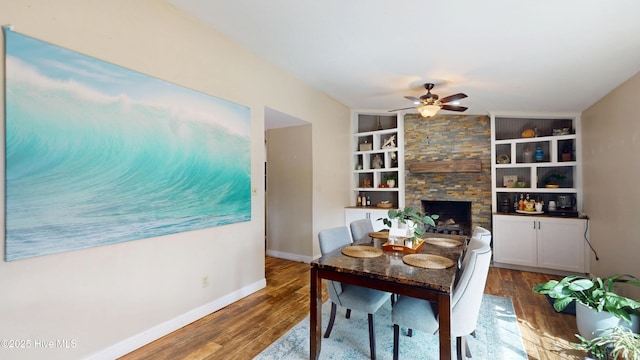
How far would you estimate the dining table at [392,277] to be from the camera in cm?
154

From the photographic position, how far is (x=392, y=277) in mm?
1646

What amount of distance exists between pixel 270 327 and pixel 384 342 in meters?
0.99

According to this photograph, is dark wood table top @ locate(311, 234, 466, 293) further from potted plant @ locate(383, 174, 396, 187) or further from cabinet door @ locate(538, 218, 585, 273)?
potted plant @ locate(383, 174, 396, 187)

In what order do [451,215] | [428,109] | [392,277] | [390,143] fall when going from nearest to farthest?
[392,277] < [428,109] < [451,215] < [390,143]

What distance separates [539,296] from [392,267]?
2.55 meters

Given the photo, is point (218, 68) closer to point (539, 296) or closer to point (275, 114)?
point (275, 114)

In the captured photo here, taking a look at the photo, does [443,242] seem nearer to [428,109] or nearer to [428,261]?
[428,261]

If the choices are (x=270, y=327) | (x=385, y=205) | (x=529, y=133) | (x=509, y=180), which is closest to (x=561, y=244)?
(x=509, y=180)

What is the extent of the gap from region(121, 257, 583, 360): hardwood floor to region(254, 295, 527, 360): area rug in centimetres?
9

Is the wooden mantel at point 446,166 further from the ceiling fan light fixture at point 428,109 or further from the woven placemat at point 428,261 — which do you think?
the woven placemat at point 428,261

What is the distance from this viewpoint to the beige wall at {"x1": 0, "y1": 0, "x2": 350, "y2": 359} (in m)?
1.64

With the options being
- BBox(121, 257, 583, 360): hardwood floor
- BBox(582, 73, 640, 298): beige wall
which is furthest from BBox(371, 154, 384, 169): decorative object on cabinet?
BBox(582, 73, 640, 298): beige wall

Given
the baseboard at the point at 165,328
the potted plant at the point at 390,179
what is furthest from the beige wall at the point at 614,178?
the baseboard at the point at 165,328

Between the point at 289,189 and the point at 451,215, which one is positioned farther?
the point at 451,215
